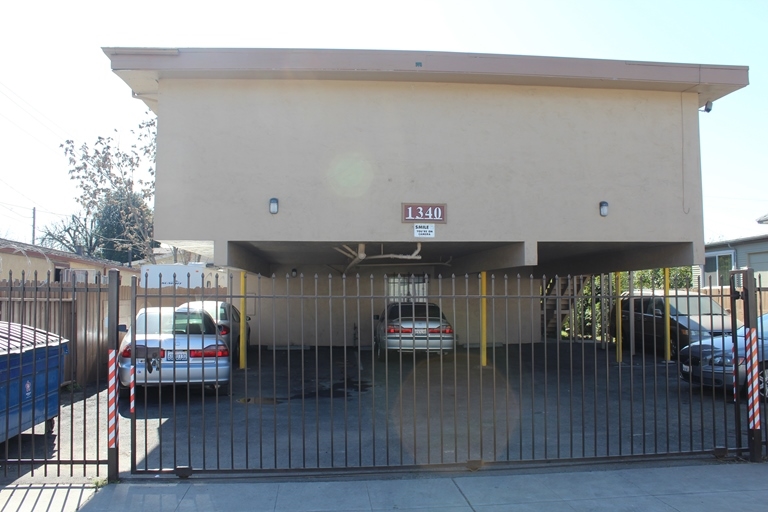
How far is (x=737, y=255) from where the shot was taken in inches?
932

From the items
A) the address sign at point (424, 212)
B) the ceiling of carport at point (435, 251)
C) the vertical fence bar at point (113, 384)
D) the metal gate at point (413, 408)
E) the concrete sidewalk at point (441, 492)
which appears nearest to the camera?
the concrete sidewalk at point (441, 492)

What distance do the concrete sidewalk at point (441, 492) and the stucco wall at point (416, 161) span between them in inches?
178

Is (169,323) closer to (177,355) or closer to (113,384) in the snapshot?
(177,355)

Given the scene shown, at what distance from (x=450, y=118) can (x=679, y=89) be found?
397 centimetres

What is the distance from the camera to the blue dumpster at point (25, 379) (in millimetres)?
6379

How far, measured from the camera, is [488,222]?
10.2 metres

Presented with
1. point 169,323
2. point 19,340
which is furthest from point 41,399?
point 169,323

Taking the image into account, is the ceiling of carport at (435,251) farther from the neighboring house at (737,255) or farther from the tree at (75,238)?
the tree at (75,238)

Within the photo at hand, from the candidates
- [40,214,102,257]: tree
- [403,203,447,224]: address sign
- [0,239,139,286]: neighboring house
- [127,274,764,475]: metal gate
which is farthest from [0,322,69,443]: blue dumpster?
[40,214,102,257]: tree

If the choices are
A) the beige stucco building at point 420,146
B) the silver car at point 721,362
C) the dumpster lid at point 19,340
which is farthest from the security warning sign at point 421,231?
the dumpster lid at point 19,340

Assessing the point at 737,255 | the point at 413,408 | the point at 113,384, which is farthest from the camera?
the point at 737,255

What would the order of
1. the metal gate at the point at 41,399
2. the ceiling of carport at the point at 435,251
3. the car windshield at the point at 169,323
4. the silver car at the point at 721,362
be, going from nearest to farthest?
the metal gate at the point at 41,399 < the silver car at the point at 721,362 < the car windshield at the point at 169,323 < the ceiling of carport at the point at 435,251

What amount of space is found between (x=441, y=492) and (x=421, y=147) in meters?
5.77

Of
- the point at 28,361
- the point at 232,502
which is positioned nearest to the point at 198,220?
the point at 28,361
